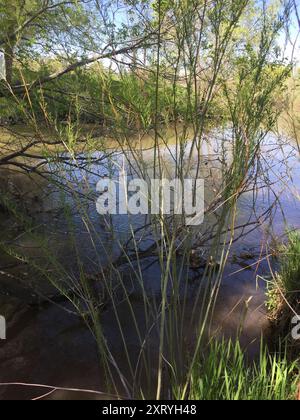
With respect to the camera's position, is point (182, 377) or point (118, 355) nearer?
point (182, 377)

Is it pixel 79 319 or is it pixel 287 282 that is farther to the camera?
pixel 79 319

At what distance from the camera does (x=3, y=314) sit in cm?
383

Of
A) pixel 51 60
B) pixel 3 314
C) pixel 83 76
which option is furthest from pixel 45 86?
pixel 3 314

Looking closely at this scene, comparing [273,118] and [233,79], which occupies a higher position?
[233,79]

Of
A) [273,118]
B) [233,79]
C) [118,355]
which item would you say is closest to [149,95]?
[233,79]

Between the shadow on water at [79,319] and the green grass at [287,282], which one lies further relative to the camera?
the green grass at [287,282]

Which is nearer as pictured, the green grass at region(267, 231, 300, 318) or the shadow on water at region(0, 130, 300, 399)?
the shadow on water at region(0, 130, 300, 399)

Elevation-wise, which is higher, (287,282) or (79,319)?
(287,282)

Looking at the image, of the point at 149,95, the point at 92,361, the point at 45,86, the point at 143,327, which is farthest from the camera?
the point at 45,86

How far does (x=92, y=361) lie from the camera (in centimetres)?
328
